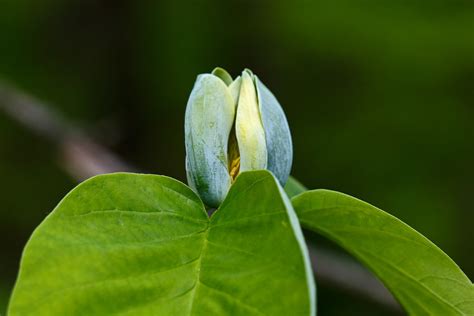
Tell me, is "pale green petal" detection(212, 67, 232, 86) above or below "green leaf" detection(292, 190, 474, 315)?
above

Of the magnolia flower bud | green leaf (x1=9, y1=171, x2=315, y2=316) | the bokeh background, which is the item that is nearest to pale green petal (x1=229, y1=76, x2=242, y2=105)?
the magnolia flower bud

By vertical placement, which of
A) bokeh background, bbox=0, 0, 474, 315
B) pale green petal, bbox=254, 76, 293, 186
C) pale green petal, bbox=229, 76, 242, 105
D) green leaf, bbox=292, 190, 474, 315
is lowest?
bokeh background, bbox=0, 0, 474, 315

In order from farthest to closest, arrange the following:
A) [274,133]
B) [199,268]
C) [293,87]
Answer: [293,87] → [274,133] → [199,268]

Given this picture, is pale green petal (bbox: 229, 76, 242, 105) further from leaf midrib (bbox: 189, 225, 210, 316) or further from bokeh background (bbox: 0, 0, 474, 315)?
bokeh background (bbox: 0, 0, 474, 315)

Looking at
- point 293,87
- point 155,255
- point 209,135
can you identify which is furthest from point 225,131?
point 293,87

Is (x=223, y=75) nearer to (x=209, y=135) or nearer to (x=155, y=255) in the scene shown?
(x=209, y=135)

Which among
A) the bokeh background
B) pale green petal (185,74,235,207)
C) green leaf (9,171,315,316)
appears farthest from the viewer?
the bokeh background

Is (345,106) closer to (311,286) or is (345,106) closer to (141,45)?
(141,45)
